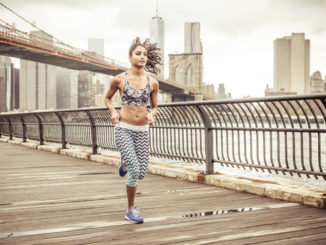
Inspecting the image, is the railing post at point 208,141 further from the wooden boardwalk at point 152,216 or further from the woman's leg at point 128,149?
the woman's leg at point 128,149

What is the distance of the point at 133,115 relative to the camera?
3447 millimetres

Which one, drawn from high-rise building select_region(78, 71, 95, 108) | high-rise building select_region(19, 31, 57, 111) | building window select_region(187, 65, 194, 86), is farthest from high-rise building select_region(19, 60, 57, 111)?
building window select_region(187, 65, 194, 86)

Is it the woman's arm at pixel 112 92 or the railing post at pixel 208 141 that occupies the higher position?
the woman's arm at pixel 112 92

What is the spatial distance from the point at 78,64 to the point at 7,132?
36.4 metres

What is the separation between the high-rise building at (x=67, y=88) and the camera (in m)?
117

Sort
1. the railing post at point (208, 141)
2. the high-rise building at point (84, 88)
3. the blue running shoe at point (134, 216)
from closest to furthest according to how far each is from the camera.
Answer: the blue running shoe at point (134, 216), the railing post at point (208, 141), the high-rise building at point (84, 88)

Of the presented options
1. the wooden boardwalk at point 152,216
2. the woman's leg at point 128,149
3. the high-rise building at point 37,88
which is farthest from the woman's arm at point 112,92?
the high-rise building at point 37,88

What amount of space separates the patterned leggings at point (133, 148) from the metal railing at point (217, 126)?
1728 mm

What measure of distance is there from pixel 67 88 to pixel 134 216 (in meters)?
125

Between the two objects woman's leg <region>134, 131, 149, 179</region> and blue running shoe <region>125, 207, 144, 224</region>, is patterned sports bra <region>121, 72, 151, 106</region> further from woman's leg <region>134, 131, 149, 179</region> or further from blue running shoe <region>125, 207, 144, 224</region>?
blue running shoe <region>125, 207, 144, 224</region>

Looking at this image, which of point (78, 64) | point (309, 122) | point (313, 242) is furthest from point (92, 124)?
point (78, 64)

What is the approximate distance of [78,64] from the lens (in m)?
53.2

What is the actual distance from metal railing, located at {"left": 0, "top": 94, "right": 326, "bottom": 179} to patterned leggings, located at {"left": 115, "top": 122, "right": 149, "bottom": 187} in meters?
1.73

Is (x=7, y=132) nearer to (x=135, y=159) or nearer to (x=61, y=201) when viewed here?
(x=61, y=201)
